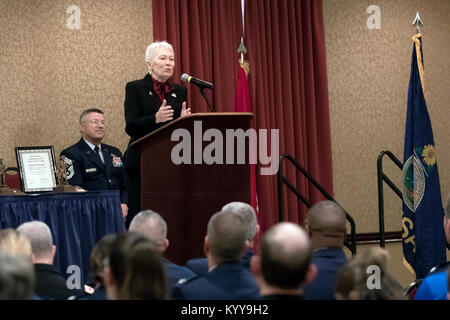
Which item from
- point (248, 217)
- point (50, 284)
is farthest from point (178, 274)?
point (50, 284)

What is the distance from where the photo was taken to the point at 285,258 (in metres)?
1.71

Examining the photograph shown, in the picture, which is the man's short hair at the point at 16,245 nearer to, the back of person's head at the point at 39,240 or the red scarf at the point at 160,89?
the back of person's head at the point at 39,240

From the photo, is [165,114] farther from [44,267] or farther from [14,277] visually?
[14,277]

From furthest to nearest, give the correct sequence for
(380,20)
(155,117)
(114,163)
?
→ (380,20) < (114,163) < (155,117)

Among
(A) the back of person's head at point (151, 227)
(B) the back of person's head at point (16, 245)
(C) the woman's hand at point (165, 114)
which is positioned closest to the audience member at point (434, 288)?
(A) the back of person's head at point (151, 227)

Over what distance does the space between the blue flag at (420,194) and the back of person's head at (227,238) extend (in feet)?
9.02

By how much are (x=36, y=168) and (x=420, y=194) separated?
2835 mm

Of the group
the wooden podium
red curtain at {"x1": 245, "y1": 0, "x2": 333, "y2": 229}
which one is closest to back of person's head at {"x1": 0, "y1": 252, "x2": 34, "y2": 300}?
the wooden podium

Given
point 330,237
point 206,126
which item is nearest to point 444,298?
point 330,237

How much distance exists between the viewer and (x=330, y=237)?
2682 mm

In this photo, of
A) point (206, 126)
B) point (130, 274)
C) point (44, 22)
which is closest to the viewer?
point (130, 274)

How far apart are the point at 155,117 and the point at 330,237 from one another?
5.70 feet

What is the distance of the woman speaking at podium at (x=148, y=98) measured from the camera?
14.3 feet
